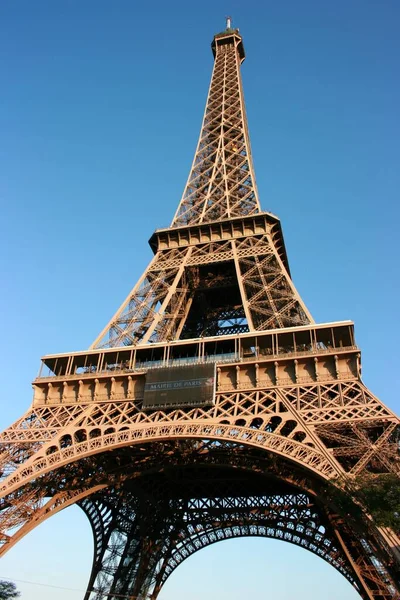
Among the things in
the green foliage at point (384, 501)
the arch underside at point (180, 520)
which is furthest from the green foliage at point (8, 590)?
the green foliage at point (384, 501)

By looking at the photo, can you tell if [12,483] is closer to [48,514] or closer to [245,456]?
[48,514]

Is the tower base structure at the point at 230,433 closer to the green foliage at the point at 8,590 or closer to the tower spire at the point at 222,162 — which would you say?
the green foliage at the point at 8,590

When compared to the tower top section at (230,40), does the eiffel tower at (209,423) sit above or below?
below

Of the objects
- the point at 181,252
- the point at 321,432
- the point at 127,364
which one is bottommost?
the point at 321,432

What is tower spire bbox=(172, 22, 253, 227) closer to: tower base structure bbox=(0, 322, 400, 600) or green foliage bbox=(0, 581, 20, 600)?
tower base structure bbox=(0, 322, 400, 600)

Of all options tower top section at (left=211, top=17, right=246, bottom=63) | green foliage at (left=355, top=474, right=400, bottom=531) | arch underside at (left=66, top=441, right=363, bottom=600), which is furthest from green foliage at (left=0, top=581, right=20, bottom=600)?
tower top section at (left=211, top=17, right=246, bottom=63)

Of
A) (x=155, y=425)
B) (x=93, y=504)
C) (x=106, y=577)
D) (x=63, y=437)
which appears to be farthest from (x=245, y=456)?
(x=106, y=577)

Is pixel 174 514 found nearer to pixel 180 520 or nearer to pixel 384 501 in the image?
pixel 180 520
